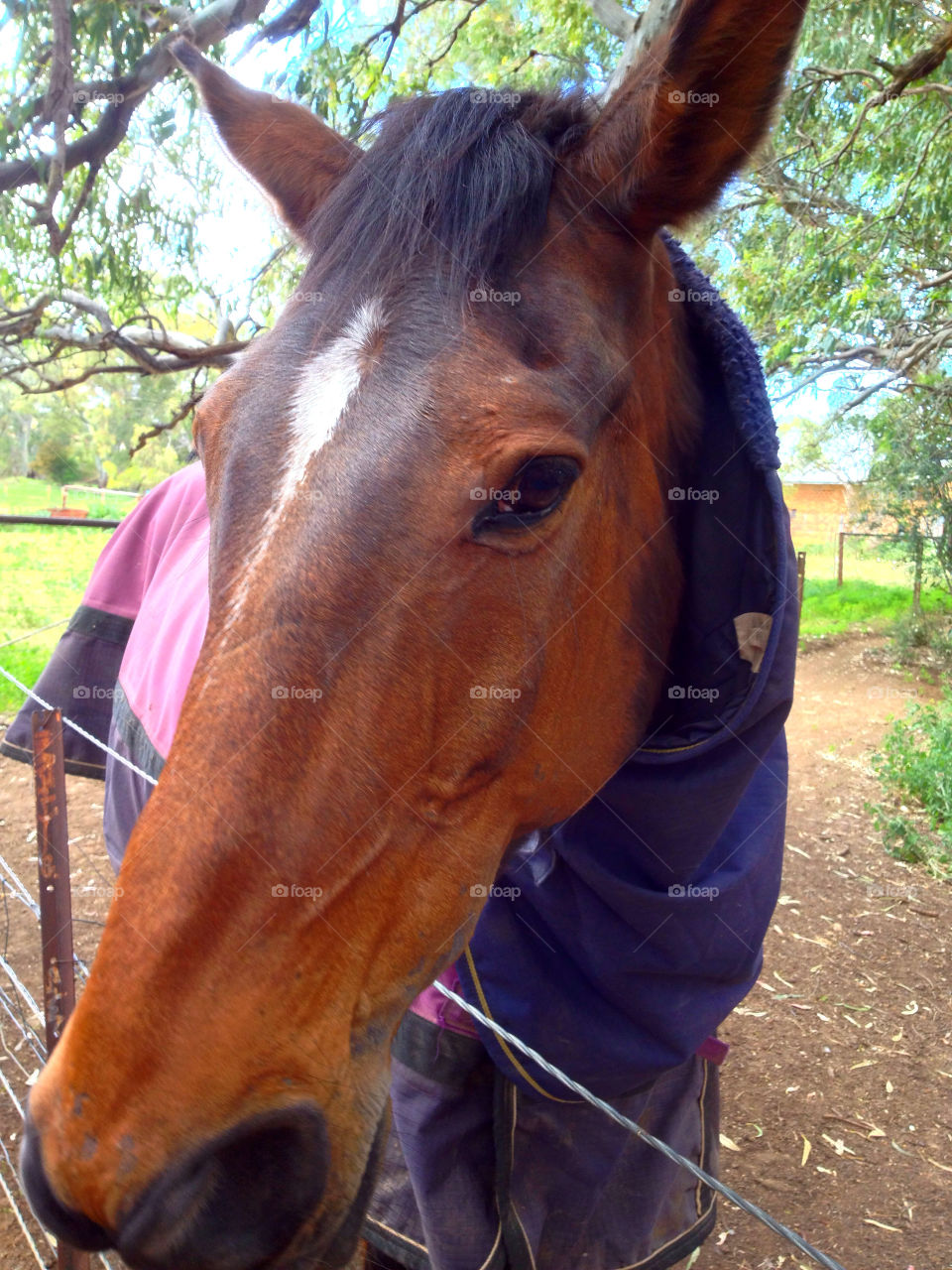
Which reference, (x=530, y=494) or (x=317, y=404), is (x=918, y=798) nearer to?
(x=530, y=494)

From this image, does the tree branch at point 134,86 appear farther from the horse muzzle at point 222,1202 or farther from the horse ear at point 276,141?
the horse muzzle at point 222,1202

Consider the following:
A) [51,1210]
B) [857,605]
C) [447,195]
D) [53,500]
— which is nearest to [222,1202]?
[51,1210]

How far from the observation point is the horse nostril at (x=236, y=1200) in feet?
2.77

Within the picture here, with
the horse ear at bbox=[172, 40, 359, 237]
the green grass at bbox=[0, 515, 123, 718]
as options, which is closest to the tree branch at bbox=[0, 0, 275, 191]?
the horse ear at bbox=[172, 40, 359, 237]

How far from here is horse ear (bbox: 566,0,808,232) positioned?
1162 millimetres

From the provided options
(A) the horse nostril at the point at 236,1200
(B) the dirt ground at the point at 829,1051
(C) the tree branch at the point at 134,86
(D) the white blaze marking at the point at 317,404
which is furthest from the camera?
(C) the tree branch at the point at 134,86

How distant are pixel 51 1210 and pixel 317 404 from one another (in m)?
1.00

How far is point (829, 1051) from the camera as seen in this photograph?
13.5 ft

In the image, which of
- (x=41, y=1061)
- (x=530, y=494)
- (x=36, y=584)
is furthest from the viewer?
(x=36, y=584)

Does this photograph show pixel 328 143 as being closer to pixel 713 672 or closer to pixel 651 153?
pixel 651 153

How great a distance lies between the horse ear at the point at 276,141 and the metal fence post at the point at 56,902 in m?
1.42

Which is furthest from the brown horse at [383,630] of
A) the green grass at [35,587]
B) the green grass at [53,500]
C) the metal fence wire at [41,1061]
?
the green grass at [53,500]

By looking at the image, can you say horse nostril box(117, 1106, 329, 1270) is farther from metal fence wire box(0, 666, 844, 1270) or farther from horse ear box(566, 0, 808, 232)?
horse ear box(566, 0, 808, 232)

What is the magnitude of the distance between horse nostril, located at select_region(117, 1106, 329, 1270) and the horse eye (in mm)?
742
